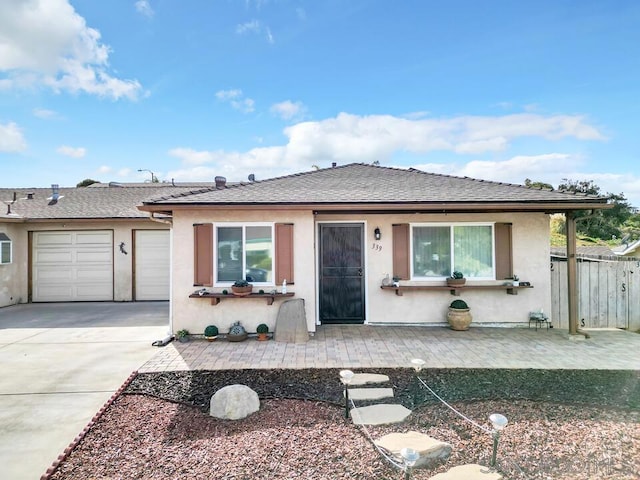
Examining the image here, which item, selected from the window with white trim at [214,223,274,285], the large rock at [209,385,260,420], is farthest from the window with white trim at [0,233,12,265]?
the large rock at [209,385,260,420]

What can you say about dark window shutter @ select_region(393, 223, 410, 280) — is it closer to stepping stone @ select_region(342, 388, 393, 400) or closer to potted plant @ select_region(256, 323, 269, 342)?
potted plant @ select_region(256, 323, 269, 342)

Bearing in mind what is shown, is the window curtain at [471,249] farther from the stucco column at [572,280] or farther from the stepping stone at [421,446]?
the stepping stone at [421,446]

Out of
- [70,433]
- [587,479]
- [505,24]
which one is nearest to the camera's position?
[587,479]

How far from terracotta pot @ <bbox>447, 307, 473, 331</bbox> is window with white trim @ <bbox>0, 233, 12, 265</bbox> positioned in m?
13.3

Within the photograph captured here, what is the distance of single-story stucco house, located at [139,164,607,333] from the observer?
691 centimetres

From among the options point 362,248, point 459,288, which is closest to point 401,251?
point 362,248

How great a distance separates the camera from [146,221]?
11523mm

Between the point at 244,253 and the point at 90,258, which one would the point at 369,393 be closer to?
the point at 244,253

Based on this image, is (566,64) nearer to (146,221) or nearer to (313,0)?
(313,0)

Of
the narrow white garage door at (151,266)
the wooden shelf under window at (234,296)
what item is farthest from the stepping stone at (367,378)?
the narrow white garage door at (151,266)

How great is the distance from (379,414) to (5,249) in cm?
1288

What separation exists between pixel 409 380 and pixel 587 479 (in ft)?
7.17

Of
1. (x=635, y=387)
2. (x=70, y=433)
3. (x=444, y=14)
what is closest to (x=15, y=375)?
(x=70, y=433)

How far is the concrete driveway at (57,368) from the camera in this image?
3451 mm
